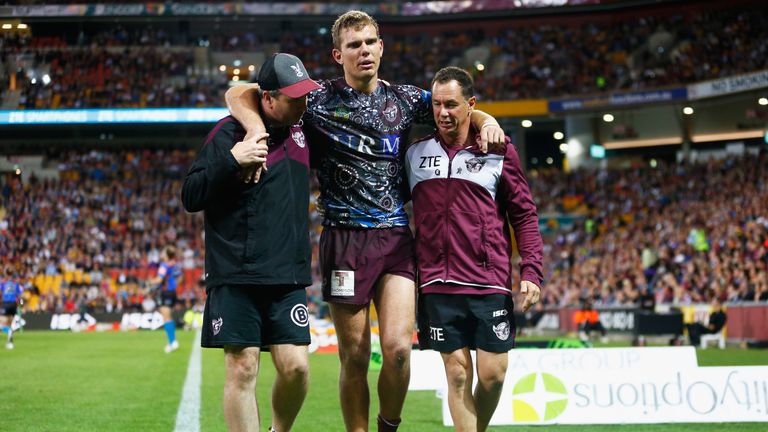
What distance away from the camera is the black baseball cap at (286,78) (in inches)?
217

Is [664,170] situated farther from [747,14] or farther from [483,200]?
[483,200]

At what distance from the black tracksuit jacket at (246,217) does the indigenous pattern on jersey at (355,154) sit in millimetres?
686

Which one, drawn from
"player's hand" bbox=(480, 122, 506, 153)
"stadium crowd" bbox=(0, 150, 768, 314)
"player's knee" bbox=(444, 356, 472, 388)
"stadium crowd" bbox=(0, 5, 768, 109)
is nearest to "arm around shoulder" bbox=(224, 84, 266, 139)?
"player's hand" bbox=(480, 122, 506, 153)

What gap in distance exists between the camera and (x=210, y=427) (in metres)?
9.20

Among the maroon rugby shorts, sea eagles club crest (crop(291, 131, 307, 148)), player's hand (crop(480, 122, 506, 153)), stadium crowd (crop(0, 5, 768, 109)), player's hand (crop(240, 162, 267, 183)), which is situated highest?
stadium crowd (crop(0, 5, 768, 109))

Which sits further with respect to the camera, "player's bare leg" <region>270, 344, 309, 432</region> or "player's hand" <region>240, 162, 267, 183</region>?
"player's bare leg" <region>270, 344, 309, 432</region>

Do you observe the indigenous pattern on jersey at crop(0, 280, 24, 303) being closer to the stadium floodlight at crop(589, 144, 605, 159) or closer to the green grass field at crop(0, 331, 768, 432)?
the green grass field at crop(0, 331, 768, 432)

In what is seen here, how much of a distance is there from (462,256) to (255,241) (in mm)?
1586

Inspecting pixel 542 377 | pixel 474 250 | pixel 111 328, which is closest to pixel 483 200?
pixel 474 250

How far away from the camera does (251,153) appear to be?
5.26m

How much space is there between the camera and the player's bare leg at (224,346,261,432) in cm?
546

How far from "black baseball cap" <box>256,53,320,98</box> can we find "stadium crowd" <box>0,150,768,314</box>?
23424 mm

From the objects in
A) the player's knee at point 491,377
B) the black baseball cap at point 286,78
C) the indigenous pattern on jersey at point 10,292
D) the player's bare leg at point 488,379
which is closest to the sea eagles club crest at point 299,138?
the black baseball cap at point 286,78

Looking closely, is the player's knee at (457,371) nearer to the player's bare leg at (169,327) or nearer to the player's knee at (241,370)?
the player's knee at (241,370)
